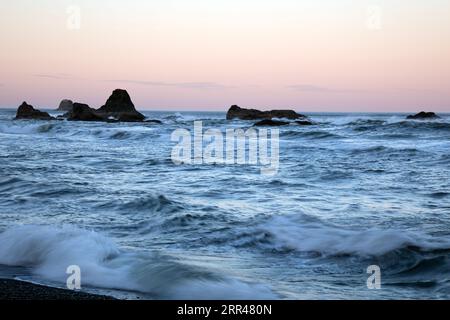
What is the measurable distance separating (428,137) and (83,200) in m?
19.5

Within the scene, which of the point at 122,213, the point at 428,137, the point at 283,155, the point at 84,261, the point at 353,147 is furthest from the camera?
the point at 428,137

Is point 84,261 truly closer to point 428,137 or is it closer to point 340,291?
point 340,291

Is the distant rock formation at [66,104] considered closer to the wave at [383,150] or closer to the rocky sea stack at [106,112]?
the rocky sea stack at [106,112]

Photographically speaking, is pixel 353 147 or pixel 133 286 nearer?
pixel 133 286

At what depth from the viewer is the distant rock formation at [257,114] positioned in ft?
193

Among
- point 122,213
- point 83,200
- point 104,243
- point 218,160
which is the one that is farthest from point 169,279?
point 218,160

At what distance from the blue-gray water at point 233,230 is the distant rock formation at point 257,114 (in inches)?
1719

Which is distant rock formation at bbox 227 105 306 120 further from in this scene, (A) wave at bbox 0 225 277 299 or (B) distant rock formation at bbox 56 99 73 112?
(B) distant rock formation at bbox 56 99 73 112
